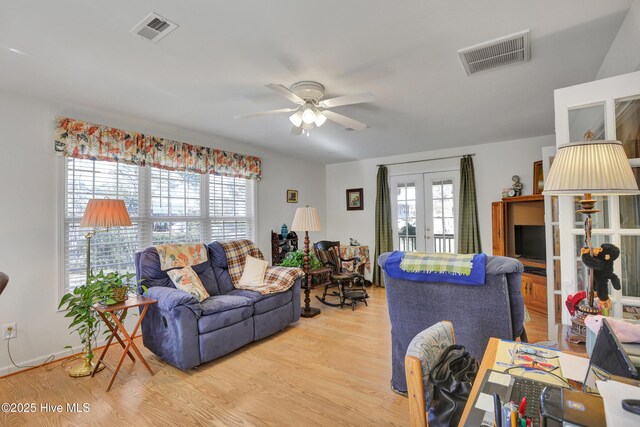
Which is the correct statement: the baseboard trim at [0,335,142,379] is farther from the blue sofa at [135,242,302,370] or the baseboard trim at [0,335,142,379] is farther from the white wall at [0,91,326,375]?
the blue sofa at [135,242,302,370]

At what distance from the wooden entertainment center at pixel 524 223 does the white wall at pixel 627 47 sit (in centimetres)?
225

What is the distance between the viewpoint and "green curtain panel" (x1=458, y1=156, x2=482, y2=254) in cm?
490

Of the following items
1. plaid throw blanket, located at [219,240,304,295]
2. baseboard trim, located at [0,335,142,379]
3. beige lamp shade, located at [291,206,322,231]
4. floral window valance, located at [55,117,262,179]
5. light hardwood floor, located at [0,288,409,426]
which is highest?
floral window valance, located at [55,117,262,179]

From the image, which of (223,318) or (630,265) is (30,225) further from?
(630,265)

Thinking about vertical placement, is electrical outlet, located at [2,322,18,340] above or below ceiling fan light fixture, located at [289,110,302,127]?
below

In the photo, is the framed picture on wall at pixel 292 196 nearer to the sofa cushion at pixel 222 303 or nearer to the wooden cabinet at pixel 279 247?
the wooden cabinet at pixel 279 247

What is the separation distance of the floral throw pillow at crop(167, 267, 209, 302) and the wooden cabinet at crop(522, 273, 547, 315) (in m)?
4.01

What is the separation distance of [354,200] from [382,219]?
29.8 inches

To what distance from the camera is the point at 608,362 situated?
0.89m

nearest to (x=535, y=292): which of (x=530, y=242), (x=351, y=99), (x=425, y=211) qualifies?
(x=530, y=242)

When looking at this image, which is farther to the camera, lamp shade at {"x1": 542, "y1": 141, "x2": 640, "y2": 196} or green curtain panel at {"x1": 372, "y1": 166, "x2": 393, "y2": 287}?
green curtain panel at {"x1": 372, "y1": 166, "x2": 393, "y2": 287}

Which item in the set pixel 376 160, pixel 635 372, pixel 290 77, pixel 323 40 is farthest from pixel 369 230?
pixel 635 372

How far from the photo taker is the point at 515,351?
124 cm

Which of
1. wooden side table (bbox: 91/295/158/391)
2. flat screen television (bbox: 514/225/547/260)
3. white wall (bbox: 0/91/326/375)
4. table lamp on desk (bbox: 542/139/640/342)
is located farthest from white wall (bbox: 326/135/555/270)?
white wall (bbox: 0/91/326/375)
